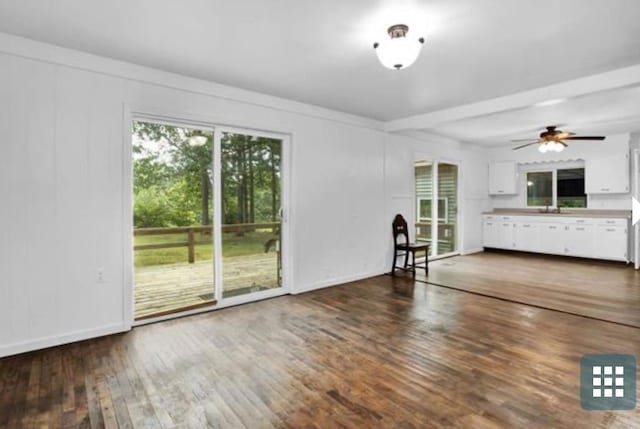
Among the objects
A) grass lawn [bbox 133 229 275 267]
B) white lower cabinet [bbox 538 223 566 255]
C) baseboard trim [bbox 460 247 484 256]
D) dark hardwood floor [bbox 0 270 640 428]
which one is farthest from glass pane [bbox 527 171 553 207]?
grass lawn [bbox 133 229 275 267]

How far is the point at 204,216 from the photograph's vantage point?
12.9 ft

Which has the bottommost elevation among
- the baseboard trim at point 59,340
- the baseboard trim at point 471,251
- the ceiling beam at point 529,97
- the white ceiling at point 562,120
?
the baseboard trim at point 59,340

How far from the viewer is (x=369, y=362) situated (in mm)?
2695

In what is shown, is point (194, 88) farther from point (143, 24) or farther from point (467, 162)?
point (467, 162)

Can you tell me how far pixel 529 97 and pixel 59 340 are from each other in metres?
5.53

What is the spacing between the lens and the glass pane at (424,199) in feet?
22.6

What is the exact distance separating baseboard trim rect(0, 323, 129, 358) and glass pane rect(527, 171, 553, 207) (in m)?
8.62

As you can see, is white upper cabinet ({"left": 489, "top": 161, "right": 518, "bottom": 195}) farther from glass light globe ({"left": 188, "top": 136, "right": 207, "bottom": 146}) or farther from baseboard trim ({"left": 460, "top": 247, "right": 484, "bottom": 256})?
glass light globe ({"left": 188, "top": 136, "right": 207, "bottom": 146})

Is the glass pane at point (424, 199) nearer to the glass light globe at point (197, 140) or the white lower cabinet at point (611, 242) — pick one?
the white lower cabinet at point (611, 242)

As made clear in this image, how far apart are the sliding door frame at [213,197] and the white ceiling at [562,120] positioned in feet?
8.87

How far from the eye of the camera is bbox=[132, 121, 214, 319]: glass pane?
140 inches

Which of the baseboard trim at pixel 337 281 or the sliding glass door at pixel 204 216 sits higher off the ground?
the sliding glass door at pixel 204 216

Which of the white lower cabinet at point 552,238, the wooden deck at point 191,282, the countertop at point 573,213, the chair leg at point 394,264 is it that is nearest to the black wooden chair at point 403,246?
the chair leg at point 394,264

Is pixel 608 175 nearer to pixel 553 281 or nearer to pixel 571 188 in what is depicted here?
pixel 571 188
